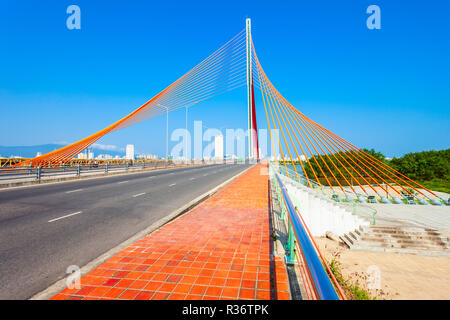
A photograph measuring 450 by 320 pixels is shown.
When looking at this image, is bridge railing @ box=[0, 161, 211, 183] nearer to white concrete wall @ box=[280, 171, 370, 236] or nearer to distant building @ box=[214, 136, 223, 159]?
white concrete wall @ box=[280, 171, 370, 236]

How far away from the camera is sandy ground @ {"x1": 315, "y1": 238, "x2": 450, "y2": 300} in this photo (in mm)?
9648

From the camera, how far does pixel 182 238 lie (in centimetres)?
504

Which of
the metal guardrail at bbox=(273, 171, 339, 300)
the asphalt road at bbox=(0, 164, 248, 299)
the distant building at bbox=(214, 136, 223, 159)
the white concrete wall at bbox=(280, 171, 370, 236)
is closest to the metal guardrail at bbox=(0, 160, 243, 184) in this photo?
the asphalt road at bbox=(0, 164, 248, 299)

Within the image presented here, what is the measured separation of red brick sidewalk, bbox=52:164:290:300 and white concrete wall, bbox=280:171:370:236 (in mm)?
11620

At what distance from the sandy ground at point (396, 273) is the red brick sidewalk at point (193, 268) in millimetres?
5969

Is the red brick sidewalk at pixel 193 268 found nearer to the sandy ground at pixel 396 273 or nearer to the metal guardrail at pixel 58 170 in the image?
the sandy ground at pixel 396 273

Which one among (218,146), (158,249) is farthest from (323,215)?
(218,146)

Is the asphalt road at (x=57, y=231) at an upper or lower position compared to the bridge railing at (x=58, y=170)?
lower

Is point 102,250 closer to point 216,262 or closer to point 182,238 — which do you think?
point 182,238

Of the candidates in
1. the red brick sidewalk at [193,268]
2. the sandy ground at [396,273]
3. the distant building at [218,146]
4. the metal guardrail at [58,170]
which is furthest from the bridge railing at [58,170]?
the distant building at [218,146]

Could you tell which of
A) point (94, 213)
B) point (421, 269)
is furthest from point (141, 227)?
point (421, 269)

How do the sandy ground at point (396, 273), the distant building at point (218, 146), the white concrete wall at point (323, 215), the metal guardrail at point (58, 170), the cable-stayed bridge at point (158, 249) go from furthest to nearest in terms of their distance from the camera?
the distant building at point (218, 146), the white concrete wall at point (323, 215), the metal guardrail at point (58, 170), the sandy ground at point (396, 273), the cable-stayed bridge at point (158, 249)

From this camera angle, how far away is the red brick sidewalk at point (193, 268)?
2928mm

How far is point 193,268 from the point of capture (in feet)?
11.8
